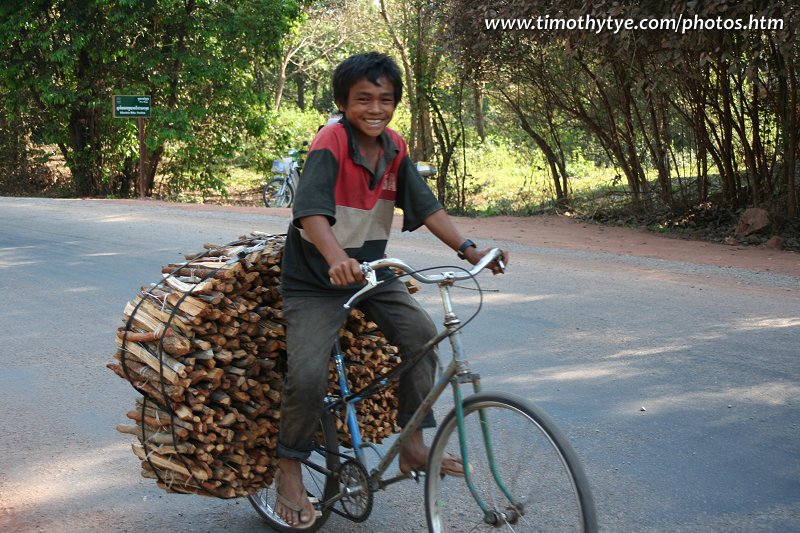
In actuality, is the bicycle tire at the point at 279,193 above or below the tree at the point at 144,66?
below

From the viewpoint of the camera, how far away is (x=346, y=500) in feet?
11.1

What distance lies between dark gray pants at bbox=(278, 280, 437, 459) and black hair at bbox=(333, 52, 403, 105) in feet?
2.41

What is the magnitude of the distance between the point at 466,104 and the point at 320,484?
1666 cm

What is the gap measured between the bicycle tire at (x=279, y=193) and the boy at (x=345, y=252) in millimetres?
15156

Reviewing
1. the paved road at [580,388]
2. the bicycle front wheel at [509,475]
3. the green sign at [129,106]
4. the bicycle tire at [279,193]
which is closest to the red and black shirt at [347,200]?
the bicycle front wheel at [509,475]

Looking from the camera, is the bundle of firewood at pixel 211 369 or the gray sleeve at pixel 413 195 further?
the gray sleeve at pixel 413 195

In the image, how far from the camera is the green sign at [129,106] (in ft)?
66.3

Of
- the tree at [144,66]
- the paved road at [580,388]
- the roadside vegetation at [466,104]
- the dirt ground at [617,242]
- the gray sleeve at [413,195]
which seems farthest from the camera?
the tree at [144,66]

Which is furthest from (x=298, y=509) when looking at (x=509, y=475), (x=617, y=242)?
(x=617, y=242)

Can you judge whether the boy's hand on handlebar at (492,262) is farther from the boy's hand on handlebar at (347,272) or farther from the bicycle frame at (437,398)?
the boy's hand on handlebar at (347,272)

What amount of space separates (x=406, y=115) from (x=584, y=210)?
10.6 m

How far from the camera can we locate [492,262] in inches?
123

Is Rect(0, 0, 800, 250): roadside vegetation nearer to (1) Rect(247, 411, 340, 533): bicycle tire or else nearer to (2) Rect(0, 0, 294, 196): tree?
(2) Rect(0, 0, 294, 196): tree

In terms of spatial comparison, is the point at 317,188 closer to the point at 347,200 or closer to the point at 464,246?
the point at 347,200
